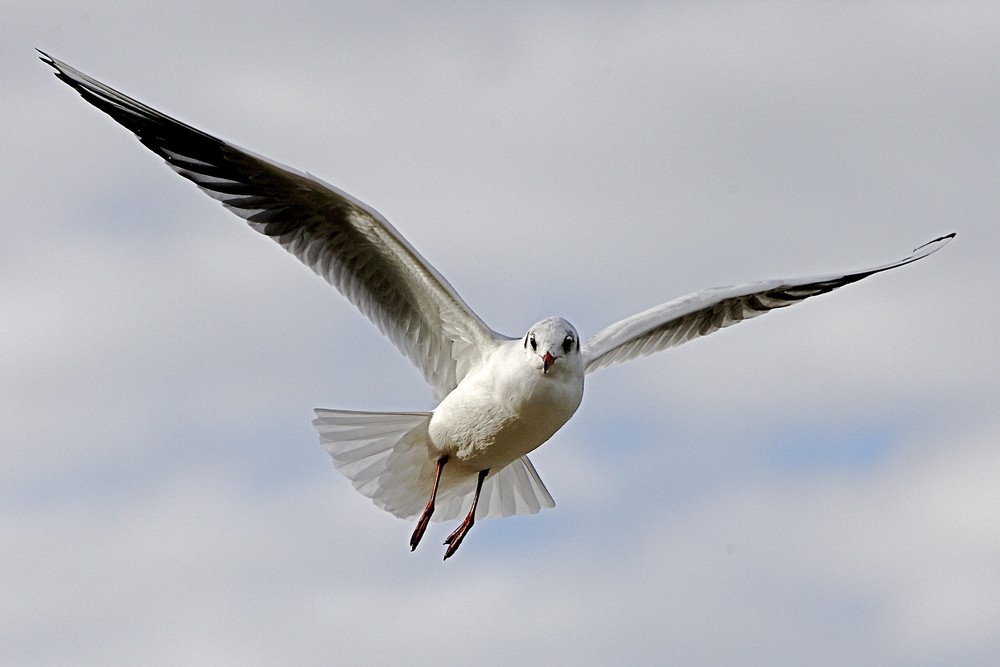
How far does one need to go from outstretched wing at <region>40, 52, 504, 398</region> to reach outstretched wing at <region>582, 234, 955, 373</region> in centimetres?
91

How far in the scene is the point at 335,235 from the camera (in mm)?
10453

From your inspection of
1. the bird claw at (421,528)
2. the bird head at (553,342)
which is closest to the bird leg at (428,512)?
the bird claw at (421,528)

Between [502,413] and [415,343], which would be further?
[415,343]

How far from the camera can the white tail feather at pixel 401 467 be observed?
34.3ft

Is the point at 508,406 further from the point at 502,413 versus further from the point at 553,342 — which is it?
the point at 553,342

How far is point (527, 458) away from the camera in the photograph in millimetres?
10984

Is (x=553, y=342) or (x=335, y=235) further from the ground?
(x=335, y=235)

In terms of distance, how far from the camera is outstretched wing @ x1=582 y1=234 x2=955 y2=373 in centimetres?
1066

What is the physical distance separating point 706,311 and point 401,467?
227 cm

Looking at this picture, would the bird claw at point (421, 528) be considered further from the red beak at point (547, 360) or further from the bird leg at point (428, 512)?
the red beak at point (547, 360)

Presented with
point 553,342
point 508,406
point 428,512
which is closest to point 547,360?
point 553,342

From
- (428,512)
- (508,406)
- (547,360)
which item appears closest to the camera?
(547,360)

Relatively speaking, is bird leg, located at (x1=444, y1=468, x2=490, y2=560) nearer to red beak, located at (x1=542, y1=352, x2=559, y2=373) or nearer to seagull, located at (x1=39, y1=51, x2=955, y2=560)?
seagull, located at (x1=39, y1=51, x2=955, y2=560)

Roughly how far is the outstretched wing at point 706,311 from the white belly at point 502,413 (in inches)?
33.5
